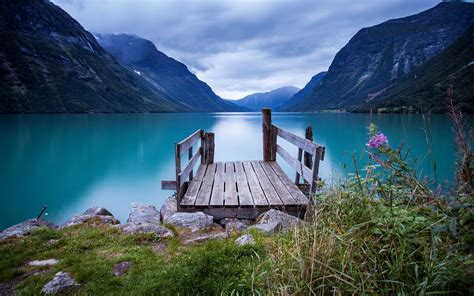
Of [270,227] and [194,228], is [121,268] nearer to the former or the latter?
[194,228]

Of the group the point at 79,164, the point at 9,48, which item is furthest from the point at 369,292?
the point at 9,48

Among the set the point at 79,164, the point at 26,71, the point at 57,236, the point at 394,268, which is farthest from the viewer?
the point at 26,71

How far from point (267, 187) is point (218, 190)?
108cm

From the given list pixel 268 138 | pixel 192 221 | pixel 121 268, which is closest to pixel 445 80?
pixel 268 138

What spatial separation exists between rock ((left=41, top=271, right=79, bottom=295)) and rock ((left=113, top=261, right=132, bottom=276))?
1.20 ft

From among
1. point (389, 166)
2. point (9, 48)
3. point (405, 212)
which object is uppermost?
point (9, 48)

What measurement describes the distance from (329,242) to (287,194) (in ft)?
11.2

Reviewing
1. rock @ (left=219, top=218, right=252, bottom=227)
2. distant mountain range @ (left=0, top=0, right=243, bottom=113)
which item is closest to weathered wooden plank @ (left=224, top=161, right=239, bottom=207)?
rock @ (left=219, top=218, right=252, bottom=227)

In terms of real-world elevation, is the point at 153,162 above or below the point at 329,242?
below

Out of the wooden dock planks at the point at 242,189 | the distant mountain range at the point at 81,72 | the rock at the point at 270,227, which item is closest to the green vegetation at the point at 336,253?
the rock at the point at 270,227

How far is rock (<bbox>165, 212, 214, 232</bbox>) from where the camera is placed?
4.25 metres

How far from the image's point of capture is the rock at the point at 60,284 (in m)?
2.51

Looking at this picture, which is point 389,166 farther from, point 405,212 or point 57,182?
point 57,182

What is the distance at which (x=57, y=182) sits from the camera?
14.2 meters
